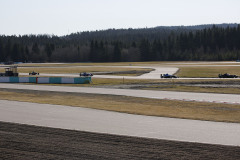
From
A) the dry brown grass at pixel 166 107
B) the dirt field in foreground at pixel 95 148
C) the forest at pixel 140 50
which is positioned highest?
the forest at pixel 140 50

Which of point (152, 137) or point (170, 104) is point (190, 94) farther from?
point (152, 137)

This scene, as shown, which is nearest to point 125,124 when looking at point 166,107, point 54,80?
point 166,107

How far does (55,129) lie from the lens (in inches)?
727

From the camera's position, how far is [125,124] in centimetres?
2045

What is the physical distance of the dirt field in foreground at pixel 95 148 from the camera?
13538 mm

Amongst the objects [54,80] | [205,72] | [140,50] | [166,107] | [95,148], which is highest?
[140,50]

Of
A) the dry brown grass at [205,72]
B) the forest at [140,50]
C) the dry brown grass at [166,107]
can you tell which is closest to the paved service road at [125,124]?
the dry brown grass at [166,107]

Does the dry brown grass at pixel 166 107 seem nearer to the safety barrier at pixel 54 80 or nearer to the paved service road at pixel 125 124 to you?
the paved service road at pixel 125 124

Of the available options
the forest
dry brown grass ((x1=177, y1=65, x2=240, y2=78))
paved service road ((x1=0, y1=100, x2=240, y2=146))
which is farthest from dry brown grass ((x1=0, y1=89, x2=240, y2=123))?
the forest

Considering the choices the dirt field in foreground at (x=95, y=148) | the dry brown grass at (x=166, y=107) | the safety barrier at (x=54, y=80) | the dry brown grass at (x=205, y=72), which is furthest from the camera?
the dry brown grass at (x=205, y=72)

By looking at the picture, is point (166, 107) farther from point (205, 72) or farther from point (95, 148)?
point (205, 72)

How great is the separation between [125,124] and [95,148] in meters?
6.07

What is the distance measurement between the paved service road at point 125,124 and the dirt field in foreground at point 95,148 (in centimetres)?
136

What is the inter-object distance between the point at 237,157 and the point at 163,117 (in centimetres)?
988
